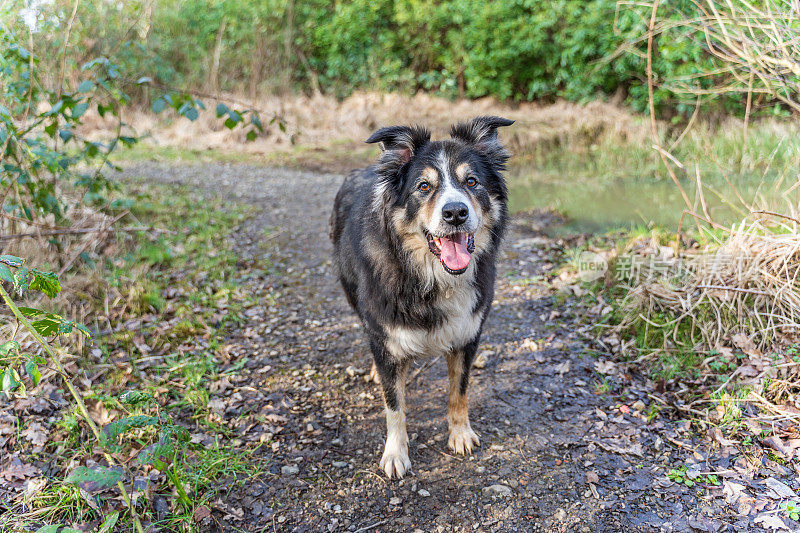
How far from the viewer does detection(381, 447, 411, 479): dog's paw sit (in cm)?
343

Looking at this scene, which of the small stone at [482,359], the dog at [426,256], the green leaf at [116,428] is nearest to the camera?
the green leaf at [116,428]

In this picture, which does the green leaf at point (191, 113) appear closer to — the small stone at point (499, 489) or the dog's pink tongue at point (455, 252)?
the dog's pink tongue at point (455, 252)

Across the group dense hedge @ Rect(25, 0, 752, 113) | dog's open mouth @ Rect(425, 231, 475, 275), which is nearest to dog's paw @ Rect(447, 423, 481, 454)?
dog's open mouth @ Rect(425, 231, 475, 275)

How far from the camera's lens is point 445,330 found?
11.0 feet

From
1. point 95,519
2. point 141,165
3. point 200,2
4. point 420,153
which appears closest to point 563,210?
point 420,153

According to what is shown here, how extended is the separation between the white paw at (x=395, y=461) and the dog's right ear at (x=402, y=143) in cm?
191

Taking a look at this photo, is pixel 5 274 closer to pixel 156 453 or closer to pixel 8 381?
pixel 8 381

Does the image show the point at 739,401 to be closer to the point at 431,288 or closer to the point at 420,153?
the point at 431,288

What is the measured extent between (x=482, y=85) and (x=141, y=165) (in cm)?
872

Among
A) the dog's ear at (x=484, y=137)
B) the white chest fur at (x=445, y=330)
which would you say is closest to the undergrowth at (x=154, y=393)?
the white chest fur at (x=445, y=330)

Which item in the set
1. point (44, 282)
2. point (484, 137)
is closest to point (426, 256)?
point (484, 137)

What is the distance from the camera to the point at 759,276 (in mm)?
4410

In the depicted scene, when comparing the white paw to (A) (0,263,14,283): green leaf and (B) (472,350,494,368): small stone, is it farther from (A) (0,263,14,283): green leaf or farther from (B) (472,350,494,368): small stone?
(A) (0,263,14,283): green leaf

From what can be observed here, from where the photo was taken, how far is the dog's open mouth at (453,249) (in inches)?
124
